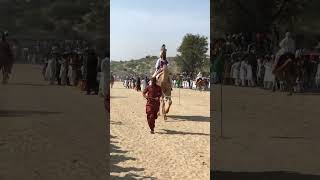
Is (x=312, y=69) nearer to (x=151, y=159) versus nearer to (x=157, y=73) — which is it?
(x=151, y=159)

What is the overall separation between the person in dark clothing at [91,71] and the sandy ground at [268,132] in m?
1.21

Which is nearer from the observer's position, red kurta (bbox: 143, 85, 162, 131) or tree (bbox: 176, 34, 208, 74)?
red kurta (bbox: 143, 85, 162, 131)

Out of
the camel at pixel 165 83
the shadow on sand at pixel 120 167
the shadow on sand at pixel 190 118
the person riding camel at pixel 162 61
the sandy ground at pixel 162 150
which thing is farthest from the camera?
the shadow on sand at pixel 190 118

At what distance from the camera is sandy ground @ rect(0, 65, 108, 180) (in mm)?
4707

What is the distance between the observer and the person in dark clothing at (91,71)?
4895 millimetres

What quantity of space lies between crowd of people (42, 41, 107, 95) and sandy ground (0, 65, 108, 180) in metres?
0.09

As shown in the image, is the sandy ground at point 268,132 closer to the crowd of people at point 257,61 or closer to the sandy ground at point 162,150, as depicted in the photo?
the crowd of people at point 257,61

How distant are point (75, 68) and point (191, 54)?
50.4 metres

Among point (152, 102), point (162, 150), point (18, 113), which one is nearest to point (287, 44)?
point (18, 113)

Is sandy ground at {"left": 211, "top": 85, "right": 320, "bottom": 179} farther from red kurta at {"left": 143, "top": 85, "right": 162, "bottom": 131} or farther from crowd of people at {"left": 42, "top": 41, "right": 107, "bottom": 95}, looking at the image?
red kurta at {"left": 143, "top": 85, "right": 162, "bottom": 131}

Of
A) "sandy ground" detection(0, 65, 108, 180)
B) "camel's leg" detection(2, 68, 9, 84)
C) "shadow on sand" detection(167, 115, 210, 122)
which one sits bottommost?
"shadow on sand" detection(167, 115, 210, 122)

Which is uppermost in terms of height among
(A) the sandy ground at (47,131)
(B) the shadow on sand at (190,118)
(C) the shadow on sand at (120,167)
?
(A) the sandy ground at (47,131)

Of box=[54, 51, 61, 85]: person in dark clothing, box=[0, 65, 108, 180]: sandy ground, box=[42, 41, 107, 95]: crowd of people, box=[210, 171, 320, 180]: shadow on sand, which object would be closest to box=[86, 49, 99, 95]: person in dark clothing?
box=[42, 41, 107, 95]: crowd of people

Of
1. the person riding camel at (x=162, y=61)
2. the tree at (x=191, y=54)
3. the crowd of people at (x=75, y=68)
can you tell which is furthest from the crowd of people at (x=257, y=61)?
the tree at (x=191, y=54)
